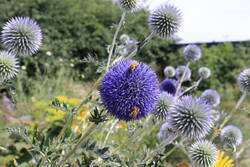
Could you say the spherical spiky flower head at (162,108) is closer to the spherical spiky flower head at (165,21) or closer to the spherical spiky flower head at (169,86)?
the spherical spiky flower head at (165,21)

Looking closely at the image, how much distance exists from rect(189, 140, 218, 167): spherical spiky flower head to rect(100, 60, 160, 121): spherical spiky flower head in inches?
30.7

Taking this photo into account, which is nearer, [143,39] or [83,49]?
[143,39]

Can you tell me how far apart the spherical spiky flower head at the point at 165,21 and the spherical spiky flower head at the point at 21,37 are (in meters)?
0.98

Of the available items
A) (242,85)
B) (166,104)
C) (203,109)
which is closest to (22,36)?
(166,104)

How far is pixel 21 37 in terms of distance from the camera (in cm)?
220

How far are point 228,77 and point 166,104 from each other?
9.23 m

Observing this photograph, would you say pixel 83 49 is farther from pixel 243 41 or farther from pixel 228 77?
pixel 243 41

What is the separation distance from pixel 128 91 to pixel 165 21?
44.2 inches

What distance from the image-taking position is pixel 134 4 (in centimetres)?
252

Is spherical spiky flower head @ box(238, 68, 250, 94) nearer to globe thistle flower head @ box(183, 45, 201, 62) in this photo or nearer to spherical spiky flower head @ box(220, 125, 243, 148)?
spherical spiky flower head @ box(220, 125, 243, 148)

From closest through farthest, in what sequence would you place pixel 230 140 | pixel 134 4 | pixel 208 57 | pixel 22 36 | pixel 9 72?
pixel 9 72
pixel 22 36
pixel 134 4
pixel 230 140
pixel 208 57

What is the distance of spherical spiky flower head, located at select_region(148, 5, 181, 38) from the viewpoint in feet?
7.98

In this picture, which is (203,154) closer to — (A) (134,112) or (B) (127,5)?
(A) (134,112)

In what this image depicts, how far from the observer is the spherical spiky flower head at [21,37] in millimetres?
2188
